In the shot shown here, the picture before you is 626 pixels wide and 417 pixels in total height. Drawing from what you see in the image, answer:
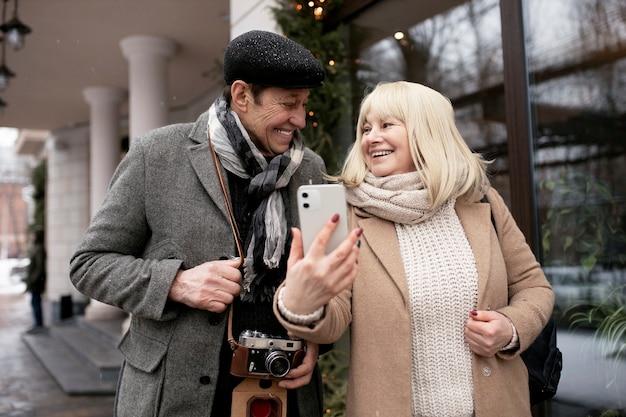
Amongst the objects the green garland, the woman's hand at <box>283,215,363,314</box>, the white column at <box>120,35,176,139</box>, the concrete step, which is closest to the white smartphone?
the woman's hand at <box>283,215,363,314</box>

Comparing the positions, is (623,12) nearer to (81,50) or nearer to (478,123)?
(478,123)

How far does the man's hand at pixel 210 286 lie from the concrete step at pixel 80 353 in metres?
5.57

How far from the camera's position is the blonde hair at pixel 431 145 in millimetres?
1586

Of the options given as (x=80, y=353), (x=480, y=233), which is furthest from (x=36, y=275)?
(x=480, y=233)

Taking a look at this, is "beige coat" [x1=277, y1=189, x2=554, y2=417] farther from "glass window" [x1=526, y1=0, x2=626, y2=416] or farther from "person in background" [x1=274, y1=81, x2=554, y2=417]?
"glass window" [x1=526, y1=0, x2=626, y2=416]

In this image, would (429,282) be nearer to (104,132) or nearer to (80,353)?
(80,353)

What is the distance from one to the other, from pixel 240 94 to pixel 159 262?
23.0 inches

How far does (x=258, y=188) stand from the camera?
158 centimetres

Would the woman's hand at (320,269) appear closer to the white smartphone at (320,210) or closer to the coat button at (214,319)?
the white smartphone at (320,210)

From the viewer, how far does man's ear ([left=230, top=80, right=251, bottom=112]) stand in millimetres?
1655

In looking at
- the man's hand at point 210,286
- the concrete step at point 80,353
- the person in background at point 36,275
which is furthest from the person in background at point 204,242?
the person in background at point 36,275

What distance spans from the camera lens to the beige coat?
16 cm

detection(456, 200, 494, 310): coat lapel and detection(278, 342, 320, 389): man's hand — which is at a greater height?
detection(456, 200, 494, 310): coat lapel

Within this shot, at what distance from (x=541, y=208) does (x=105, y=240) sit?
2.46m
